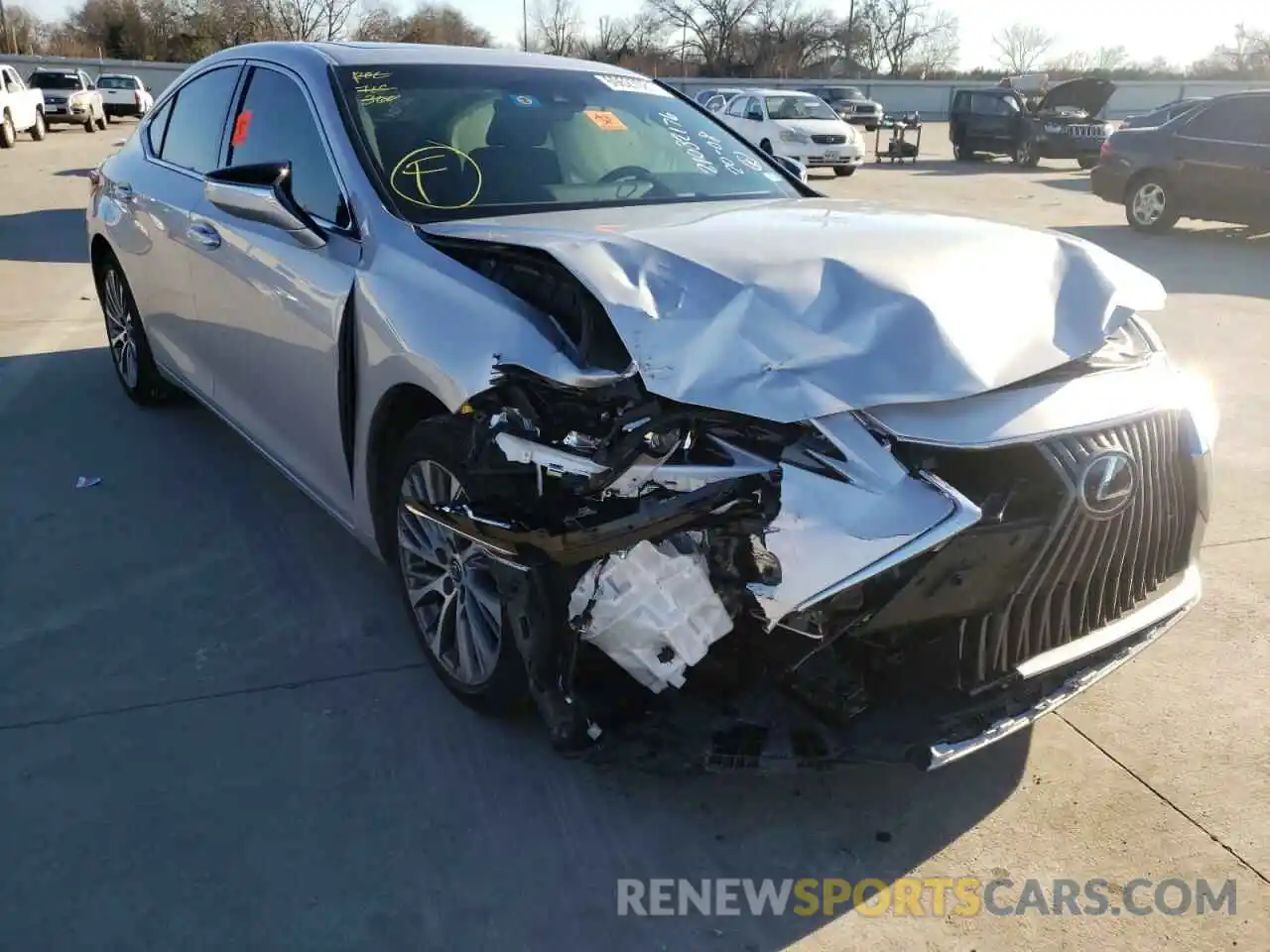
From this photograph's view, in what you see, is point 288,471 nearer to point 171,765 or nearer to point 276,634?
point 276,634

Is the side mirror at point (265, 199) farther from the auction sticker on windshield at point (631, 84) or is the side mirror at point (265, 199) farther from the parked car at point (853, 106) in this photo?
the parked car at point (853, 106)

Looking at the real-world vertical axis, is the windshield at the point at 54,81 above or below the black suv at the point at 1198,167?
above

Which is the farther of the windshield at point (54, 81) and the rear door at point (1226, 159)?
the windshield at point (54, 81)


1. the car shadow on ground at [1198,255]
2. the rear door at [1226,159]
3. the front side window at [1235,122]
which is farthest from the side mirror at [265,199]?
the front side window at [1235,122]

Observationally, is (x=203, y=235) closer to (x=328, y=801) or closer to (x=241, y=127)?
(x=241, y=127)

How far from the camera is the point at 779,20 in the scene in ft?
261

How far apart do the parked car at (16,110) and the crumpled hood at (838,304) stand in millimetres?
26329

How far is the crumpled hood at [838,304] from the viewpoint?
2.35 m

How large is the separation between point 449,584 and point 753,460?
1103 millimetres

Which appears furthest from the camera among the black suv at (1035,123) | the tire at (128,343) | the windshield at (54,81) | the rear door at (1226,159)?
the windshield at (54,81)

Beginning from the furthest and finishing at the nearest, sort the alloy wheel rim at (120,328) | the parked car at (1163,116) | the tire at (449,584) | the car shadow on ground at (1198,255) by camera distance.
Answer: the parked car at (1163,116)
the car shadow on ground at (1198,255)
the alloy wheel rim at (120,328)
the tire at (449,584)

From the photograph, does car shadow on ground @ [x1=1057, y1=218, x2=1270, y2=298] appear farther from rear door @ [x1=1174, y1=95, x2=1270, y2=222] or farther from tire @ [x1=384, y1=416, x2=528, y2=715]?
tire @ [x1=384, y1=416, x2=528, y2=715]

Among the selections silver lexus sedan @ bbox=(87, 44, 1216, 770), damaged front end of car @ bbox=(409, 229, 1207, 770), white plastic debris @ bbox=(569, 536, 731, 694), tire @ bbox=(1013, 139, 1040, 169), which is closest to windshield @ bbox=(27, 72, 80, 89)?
tire @ bbox=(1013, 139, 1040, 169)

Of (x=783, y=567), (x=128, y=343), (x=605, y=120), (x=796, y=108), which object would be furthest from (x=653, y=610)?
(x=796, y=108)
